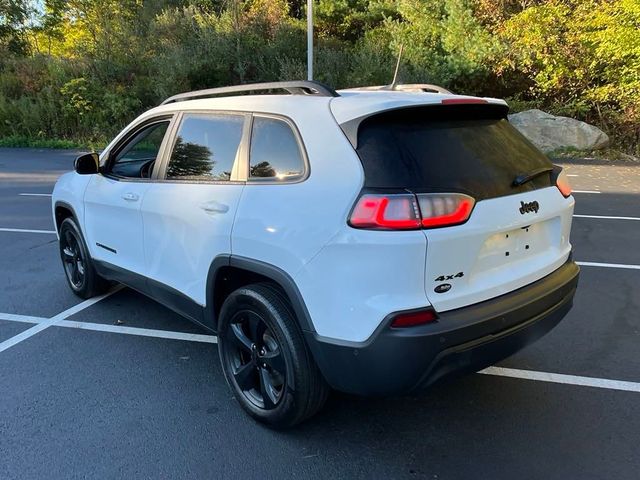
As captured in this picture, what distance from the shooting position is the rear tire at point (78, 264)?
4686 mm

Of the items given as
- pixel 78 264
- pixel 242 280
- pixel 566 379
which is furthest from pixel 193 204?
pixel 566 379

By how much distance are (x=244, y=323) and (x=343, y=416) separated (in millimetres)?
786

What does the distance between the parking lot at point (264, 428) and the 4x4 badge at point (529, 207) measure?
1196 mm

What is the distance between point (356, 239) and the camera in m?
2.30

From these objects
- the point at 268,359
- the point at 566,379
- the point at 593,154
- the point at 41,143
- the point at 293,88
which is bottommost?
the point at 593,154

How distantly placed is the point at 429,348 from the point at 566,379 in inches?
64.1

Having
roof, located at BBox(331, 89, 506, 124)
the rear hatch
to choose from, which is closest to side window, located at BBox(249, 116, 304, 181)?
roof, located at BBox(331, 89, 506, 124)

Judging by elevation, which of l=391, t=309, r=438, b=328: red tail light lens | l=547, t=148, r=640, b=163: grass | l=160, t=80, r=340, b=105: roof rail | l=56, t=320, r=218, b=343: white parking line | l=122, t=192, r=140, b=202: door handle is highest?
l=160, t=80, r=340, b=105: roof rail

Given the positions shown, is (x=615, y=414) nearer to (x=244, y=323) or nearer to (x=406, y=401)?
(x=406, y=401)

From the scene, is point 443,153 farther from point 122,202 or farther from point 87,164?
point 87,164

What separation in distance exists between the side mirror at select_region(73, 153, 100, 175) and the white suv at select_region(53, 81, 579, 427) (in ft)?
3.69

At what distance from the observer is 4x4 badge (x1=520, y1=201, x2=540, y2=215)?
2.64 meters

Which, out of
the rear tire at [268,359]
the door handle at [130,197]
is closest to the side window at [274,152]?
the rear tire at [268,359]

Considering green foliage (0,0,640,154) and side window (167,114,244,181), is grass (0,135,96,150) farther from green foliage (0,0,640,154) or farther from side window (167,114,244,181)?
side window (167,114,244,181)
